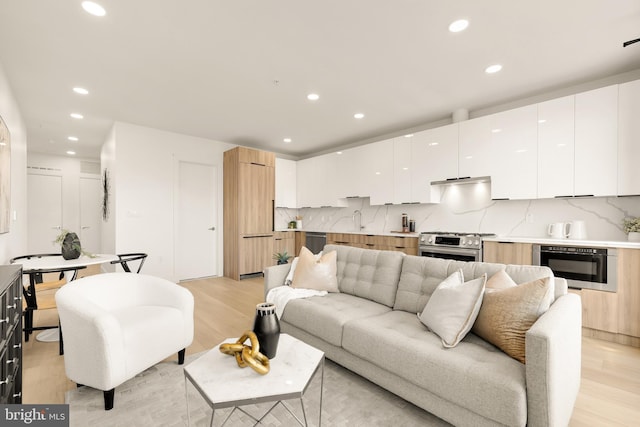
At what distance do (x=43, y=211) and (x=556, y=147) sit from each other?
9.96 m

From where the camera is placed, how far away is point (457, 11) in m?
2.18

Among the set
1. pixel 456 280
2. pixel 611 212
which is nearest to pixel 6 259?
pixel 456 280

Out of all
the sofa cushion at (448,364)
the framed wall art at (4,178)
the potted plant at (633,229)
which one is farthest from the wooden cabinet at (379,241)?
the framed wall art at (4,178)

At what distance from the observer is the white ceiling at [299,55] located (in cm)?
219

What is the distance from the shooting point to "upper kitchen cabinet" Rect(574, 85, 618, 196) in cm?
303

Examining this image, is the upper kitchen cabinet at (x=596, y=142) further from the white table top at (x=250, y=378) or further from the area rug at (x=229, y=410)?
the white table top at (x=250, y=378)

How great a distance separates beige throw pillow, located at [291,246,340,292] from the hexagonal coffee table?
1.18 m

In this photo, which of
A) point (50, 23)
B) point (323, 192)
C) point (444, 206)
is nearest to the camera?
point (50, 23)

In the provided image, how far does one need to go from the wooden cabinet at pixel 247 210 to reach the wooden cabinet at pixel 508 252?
3844mm

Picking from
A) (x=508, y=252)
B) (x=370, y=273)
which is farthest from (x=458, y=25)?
(x=508, y=252)

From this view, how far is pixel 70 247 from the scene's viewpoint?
293 cm

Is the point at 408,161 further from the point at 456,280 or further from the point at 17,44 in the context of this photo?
the point at 17,44

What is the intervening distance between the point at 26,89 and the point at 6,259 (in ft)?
6.63

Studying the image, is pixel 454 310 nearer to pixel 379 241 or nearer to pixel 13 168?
pixel 379 241
